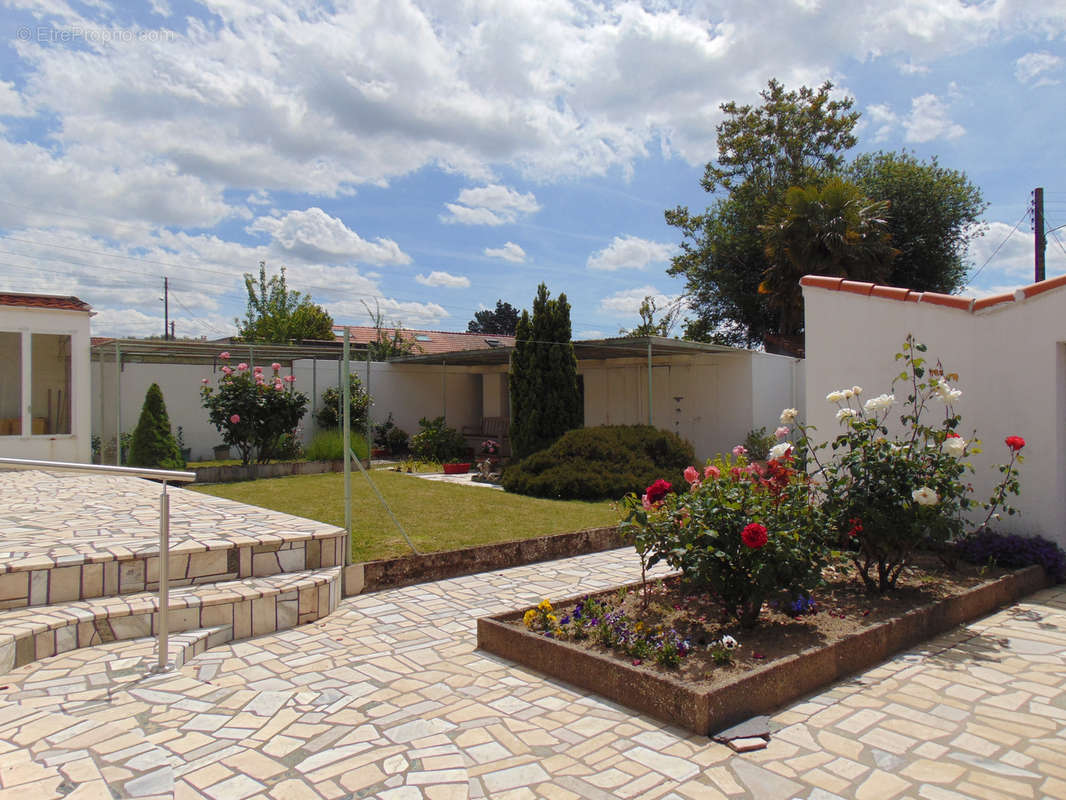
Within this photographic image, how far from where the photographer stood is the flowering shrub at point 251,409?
1305 cm

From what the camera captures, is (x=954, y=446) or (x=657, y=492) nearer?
(x=657, y=492)

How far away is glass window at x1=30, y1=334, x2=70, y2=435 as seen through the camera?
1075cm

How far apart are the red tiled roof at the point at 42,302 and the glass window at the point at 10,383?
48 cm

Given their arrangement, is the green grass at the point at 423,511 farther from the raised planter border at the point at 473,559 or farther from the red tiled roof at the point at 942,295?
the red tiled roof at the point at 942,295

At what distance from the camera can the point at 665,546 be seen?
449cm

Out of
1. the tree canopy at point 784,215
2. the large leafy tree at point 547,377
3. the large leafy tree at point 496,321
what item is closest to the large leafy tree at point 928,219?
the tree canopy at point 784,215

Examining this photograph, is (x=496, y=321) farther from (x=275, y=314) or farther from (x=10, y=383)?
(x=10, y=383)

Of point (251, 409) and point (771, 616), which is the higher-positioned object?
point (251, 409)

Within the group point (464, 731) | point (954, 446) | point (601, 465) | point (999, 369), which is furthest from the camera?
point (601, 465)

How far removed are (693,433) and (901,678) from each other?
40.1ft

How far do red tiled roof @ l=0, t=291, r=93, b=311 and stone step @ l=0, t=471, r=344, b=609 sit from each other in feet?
13.6

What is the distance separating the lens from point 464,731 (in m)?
3.41

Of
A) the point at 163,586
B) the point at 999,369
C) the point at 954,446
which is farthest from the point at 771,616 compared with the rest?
the point at 163,586

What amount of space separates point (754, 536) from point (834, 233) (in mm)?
15554
